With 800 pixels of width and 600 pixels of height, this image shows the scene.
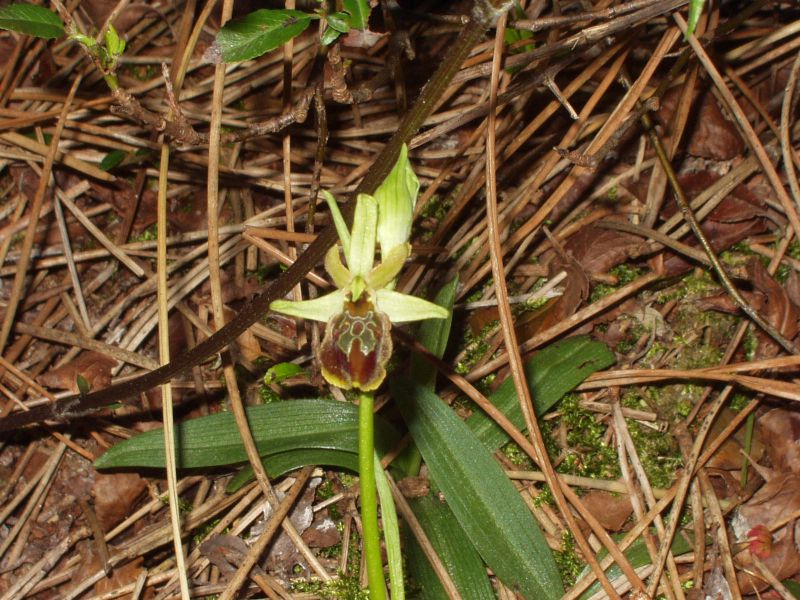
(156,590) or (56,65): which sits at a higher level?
(56,65)

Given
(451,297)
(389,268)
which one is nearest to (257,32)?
(389,268)

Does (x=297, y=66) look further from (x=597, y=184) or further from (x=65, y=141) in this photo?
(x=597, y=184)

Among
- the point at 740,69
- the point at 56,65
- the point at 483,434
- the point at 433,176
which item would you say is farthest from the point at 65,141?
the point at 740,69

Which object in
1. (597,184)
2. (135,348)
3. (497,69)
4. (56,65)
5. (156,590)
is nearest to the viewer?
(497,69)

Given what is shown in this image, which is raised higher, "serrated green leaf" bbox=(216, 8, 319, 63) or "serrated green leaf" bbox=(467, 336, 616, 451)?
"serrated green leaf" bbox=(216, 8, 319, 63)

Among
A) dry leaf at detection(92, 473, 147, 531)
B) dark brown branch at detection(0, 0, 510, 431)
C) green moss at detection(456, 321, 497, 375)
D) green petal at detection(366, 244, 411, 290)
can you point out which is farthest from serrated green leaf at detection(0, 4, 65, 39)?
green moss at detection(456, 321, 497, 375)

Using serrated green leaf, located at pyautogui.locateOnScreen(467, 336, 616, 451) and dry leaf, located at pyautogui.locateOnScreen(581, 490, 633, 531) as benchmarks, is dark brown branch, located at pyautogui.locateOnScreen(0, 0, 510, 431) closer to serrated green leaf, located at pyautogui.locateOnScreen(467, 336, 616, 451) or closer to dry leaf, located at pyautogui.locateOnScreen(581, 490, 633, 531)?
serrated green leaf, located at pyautogui.locateOnScreen(467, 336, 616, 451)

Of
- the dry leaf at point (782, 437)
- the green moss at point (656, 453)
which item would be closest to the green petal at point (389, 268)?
the green moss at point (656, 453)
